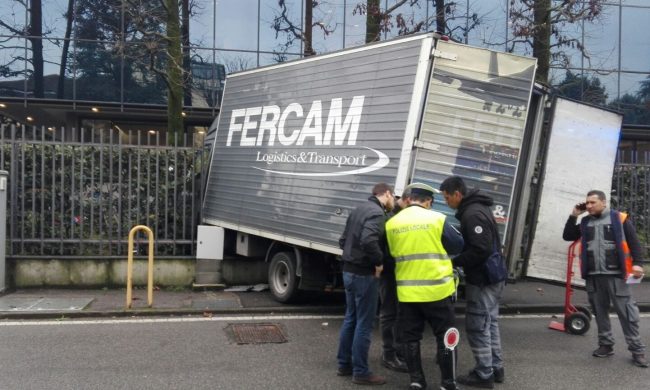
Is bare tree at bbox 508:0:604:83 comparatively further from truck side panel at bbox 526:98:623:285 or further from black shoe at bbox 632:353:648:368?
black shoe at bbox 632:353:648:368

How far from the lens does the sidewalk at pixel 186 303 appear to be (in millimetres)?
7227

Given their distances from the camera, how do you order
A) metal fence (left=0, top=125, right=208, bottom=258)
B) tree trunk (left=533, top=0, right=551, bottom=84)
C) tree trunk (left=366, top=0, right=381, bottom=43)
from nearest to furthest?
1. metal fence (left=0, top=125, right=208, bottom=258)
2. tree trunk (left=366, top=0, right=381, bottom=43)
3. tree trunk (left=533, top=0, right=551, bottom=84)

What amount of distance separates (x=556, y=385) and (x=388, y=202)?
7.04 ft

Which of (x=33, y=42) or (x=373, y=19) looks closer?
(x=373, y=19)

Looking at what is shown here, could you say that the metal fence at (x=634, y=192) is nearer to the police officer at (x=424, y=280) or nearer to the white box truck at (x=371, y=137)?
the white box truck at (x=371, y=137)

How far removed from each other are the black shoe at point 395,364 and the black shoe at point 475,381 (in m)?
0.51

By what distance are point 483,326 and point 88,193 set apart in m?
6.64

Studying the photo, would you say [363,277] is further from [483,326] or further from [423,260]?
[483,326]

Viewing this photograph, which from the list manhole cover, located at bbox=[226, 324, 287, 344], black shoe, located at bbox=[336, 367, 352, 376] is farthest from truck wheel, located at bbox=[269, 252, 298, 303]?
black shoe, located at bbox=[336, 367, 352, 376]

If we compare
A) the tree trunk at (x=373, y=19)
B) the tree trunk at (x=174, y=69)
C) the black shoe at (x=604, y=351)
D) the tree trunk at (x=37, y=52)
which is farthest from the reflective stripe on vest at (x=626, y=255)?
the tree trunk at (x=37, y=52)

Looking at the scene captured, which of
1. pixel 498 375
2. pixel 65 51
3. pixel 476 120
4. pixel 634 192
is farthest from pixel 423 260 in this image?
pixel 65 51

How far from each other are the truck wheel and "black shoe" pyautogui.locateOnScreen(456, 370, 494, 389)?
10.3 feet

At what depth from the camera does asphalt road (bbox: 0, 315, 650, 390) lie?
4891 millimetres

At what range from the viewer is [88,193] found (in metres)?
8.98
